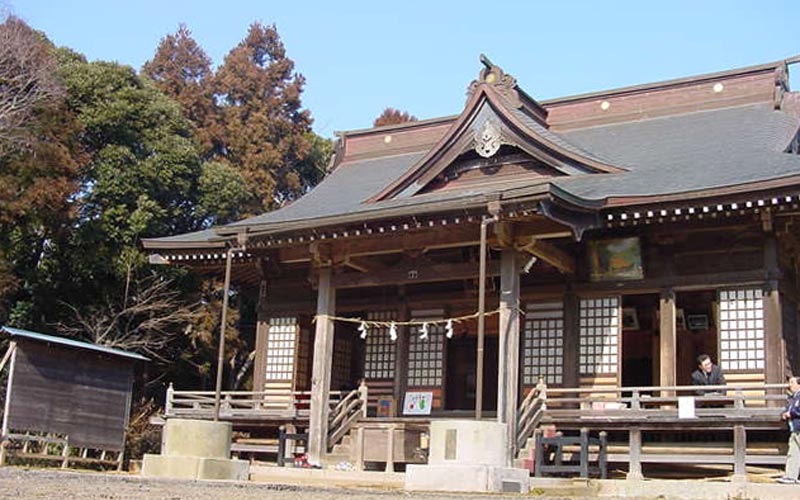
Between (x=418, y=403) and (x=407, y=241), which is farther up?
(x=407, y=241)

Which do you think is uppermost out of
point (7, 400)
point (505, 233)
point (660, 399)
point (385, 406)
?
point (505, 233)

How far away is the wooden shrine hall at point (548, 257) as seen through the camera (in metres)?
16.8

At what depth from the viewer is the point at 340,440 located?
1955cm

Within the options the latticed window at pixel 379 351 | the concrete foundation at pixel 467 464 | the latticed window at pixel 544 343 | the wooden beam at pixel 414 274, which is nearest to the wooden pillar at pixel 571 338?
Result: the latticed window at pixel 544 343

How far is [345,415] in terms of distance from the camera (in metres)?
19.8

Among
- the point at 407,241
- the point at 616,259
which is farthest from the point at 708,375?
the point at 407,241

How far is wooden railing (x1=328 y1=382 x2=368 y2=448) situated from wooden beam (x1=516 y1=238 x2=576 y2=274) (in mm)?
4830

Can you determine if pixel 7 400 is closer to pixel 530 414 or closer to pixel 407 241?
pixel 407 241

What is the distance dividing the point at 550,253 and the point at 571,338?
188 centimetres

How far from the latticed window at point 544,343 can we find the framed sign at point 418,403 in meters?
2.35

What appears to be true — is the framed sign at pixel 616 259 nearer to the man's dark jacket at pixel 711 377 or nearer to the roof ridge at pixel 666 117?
the man's dark jacket at pixel 711 377

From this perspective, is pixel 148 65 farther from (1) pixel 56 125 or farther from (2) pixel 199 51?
(1) pixel 56 125

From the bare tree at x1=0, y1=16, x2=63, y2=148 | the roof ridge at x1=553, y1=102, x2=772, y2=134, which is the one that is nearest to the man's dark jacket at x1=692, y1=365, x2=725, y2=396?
the roof ridge at x1=553, y1=102, x2=772, y2=134

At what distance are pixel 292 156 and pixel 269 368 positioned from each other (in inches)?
773
